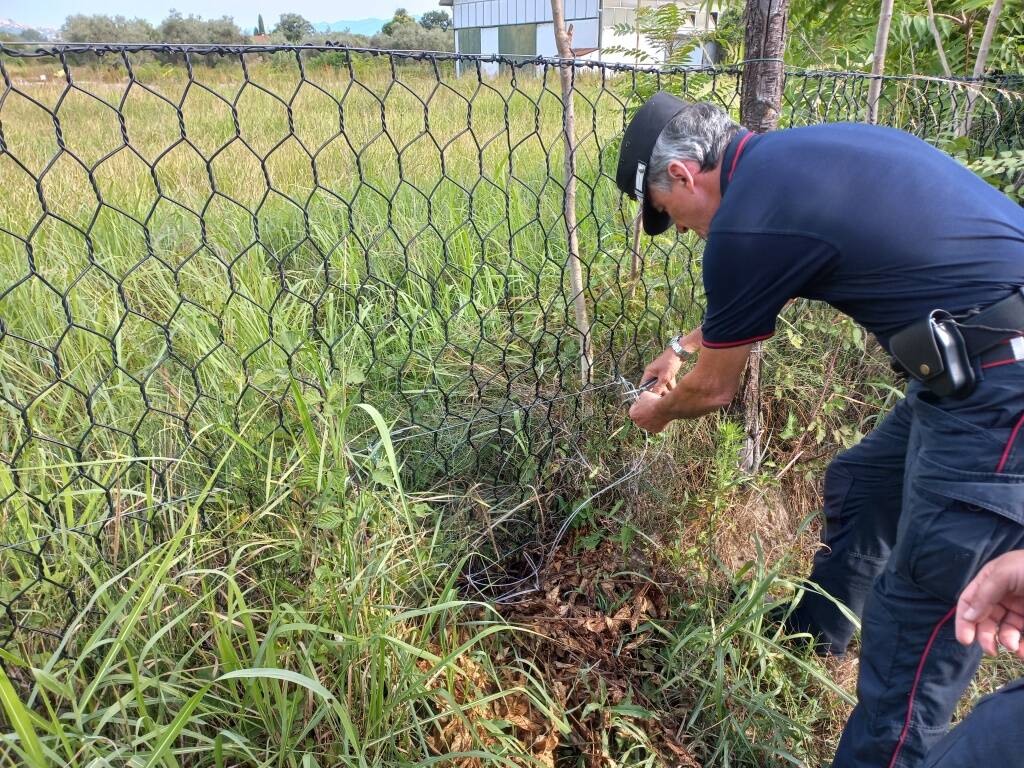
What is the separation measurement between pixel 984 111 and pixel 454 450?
347cm

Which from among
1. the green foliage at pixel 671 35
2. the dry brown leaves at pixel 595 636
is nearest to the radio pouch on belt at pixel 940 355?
the dry brown leaves at pixel 595 636

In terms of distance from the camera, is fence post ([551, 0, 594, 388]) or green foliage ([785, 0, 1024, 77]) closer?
fence post ([551, 0, 594, 388])

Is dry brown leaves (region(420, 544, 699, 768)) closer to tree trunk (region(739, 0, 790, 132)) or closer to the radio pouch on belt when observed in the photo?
the radio pouch on belt

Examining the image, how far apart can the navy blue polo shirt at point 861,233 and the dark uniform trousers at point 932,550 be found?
0.24m

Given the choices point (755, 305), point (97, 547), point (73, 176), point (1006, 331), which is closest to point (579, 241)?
point (755, 305)

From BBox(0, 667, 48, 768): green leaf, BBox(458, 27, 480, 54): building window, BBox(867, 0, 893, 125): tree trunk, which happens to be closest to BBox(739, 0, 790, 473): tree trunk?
BBox(867, 0, 893, 125): tree trunk

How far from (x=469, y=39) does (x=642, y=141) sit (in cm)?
3097

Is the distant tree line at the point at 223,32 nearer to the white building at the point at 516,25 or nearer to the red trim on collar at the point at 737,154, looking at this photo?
the white building at the point at 516,25

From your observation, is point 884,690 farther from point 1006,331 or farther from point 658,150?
point 658,150

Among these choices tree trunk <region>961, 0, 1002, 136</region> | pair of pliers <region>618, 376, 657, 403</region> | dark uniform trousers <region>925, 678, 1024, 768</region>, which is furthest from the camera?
tree trunk <region>961, 0, 1002, 136</region>

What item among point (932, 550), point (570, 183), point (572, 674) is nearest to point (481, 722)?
point (572, 674)

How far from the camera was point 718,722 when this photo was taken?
2033mm

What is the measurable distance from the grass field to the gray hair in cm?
41

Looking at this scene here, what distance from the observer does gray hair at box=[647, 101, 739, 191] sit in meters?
1.84
